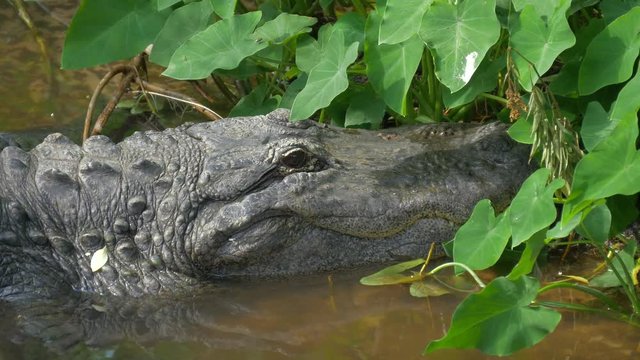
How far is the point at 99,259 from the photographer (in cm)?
474

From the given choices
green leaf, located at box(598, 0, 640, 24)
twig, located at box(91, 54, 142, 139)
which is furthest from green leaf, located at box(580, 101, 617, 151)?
twig, located at box(91, 54, 142, 139)

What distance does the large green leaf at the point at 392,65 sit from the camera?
4379mm

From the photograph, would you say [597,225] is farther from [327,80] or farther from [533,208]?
[327,80]

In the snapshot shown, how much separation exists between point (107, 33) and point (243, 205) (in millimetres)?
1162

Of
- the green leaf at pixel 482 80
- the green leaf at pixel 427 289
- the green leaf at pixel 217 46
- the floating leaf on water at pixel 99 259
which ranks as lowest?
the green leaf at pixel 427 289

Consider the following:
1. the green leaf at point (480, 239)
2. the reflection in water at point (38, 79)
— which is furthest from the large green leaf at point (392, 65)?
the reflection in water at point (38, 79)

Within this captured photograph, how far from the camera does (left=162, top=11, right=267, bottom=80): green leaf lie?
187 inches

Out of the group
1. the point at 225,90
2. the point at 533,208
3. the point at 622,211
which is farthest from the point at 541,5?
the point at 225,90

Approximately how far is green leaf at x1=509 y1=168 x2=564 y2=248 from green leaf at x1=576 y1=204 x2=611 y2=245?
0.26 m

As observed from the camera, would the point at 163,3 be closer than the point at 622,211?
No

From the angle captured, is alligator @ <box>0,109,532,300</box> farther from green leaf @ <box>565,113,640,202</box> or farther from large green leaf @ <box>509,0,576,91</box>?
green leaf @ <box>565,113,640,202</box>

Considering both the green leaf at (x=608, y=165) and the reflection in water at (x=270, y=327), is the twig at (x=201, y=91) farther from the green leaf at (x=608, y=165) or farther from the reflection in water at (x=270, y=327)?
the green leaf at (x=608, y=165)

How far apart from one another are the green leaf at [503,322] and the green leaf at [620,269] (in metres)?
0.50

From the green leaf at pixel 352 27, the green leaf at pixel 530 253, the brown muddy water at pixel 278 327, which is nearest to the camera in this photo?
the green leaf at pixel 530 253
